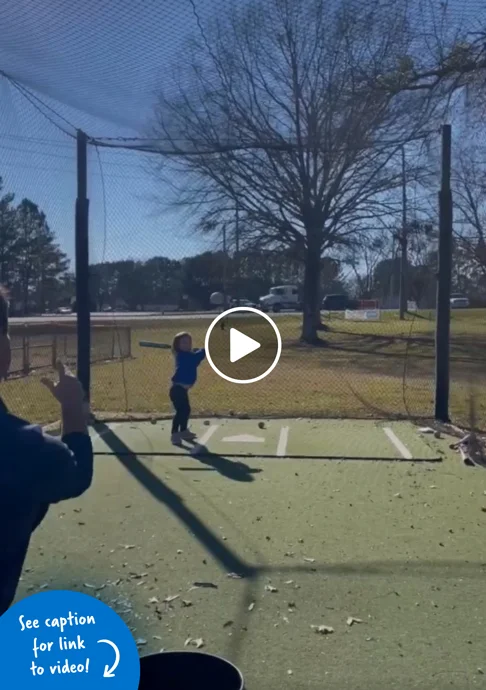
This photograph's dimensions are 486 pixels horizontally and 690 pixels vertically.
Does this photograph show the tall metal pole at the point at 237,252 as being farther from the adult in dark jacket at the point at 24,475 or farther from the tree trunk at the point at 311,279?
the adult in dark jacket at the point at 24,475

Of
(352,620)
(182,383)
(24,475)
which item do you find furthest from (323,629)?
(182,383)

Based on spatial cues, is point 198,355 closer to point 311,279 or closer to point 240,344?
point 240,344

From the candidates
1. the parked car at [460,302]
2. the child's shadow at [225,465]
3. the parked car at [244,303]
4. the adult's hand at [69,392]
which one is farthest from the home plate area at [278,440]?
the adult's hand at [69,392]

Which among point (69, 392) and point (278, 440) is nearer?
point (69, 392)

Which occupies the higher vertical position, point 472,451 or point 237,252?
point 237,252

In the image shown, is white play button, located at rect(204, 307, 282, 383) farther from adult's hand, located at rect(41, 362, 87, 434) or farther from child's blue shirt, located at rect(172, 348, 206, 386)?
adult's hand, located at rect(41, 362, 87, 434)

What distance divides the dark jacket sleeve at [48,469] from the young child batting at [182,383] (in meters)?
5.66

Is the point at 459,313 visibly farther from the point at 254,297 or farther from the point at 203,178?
the point at 203,178

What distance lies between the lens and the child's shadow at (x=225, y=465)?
5965 mm

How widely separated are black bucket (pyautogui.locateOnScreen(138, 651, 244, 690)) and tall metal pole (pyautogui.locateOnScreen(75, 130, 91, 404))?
6.25 meters

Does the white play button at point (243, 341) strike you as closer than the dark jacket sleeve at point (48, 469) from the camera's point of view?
No

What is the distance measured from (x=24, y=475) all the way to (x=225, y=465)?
487cm

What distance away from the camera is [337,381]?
40.2 ft

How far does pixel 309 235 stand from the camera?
941cm
